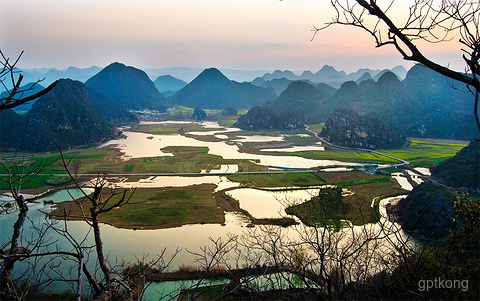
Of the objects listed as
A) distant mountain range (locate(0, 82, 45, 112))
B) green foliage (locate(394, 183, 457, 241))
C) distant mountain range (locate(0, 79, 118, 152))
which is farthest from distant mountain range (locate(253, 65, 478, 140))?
distant mountain range (locate(0, 82, 45, 112))

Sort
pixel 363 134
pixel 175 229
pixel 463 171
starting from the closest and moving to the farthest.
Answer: pixel 175 229 < pixel 463 171 < pixel 363 134

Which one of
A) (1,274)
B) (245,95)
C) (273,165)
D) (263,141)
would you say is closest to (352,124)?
(263,141)

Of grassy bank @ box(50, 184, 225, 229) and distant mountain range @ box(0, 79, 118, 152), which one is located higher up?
distant mountain range @ box(0, 79, 118, 152)

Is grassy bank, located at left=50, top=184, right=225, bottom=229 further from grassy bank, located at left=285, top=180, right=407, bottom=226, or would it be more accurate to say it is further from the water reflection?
the water reflection

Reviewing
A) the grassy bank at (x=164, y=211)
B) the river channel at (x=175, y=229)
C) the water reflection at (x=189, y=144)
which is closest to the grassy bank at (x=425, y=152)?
the water reflection at (x=189, y=144)

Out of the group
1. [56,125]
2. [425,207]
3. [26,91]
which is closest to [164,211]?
[26,91]

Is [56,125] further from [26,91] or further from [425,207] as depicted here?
[425,207]

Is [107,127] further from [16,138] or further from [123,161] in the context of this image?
[123,161]
